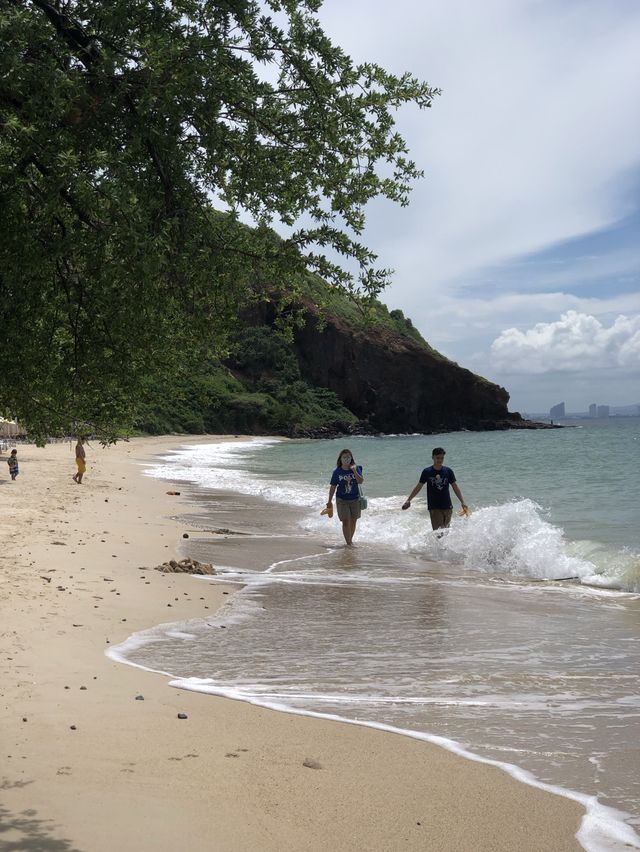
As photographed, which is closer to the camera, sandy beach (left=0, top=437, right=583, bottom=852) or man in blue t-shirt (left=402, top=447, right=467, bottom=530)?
sandy beach (left=0, top=437, right=583, bottom=852)

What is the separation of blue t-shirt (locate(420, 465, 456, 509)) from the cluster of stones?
3.94 m

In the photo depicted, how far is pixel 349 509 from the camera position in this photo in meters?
15.0

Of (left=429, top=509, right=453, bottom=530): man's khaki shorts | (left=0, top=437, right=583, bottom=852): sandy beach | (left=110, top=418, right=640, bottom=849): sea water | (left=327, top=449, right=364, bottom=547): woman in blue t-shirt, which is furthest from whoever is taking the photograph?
(left=327, top=449, right=364, bottom=547): woman in blue t-shirt

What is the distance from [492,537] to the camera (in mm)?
14234

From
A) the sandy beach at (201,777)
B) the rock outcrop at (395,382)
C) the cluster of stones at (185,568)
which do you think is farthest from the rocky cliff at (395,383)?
the sandy beach at (201,777)

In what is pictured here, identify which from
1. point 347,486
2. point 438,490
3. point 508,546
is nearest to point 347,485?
point 347,486

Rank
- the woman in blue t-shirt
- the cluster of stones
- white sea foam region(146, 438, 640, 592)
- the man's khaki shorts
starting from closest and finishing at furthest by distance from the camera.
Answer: the cluster of stones
white sea foam region(146, 438, 640, 592)
the man's khaki shorts
the woman in blue t-shirt

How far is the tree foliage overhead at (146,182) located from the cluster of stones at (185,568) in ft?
20.4

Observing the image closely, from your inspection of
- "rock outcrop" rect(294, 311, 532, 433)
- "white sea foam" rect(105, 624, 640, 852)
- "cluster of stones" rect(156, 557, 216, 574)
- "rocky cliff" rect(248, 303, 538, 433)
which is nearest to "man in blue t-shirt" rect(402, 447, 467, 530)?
"cluster of stones" rect(156, 557, 216, 574)

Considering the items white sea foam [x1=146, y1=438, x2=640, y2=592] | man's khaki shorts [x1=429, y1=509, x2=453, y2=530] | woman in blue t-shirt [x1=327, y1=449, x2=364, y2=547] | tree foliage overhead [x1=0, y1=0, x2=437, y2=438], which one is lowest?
white sea foam [x1=146, y1=438, x2=640, y2=592]

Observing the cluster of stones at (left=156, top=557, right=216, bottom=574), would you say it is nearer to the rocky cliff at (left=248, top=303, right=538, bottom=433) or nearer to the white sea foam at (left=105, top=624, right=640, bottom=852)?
the white sea foam at (left=105, top=624, right=640, bottom=852)

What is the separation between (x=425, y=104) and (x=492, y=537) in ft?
32.9

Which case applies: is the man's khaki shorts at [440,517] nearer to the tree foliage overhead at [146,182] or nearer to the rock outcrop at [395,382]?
the tree foliage overhead at [146,182]

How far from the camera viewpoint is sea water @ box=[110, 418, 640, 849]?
5.07m
